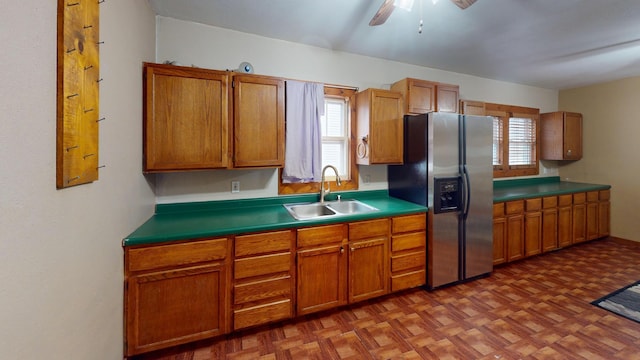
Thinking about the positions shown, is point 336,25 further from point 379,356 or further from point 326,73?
point 379,356

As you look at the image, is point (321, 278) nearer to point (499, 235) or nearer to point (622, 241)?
point (499, 235)

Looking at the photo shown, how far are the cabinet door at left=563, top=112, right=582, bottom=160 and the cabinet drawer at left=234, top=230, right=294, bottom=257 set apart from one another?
4963 mm

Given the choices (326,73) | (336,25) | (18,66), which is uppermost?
(336,25)

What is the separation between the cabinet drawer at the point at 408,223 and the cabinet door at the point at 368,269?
159 millimetres

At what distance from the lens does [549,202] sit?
3588mm

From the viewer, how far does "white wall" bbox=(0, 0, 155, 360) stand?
0.74m

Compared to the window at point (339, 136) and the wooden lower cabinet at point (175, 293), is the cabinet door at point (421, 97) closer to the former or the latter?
the window at point (339, 136)

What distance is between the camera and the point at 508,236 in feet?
10.7

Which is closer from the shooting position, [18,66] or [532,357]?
[18,66]

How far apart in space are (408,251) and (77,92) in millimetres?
2639

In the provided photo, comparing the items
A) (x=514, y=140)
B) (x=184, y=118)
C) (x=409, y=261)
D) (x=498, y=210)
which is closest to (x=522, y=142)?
(x=514, y=140)

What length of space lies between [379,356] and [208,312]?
125cm

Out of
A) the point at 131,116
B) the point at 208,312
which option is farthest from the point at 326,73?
the point at 208,312

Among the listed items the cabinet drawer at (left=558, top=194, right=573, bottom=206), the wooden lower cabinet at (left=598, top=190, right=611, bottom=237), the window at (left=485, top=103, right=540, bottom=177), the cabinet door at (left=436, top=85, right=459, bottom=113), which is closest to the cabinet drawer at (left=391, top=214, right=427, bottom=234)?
the cabinet door at (left=436, top=85, right=459, bottom=113)
